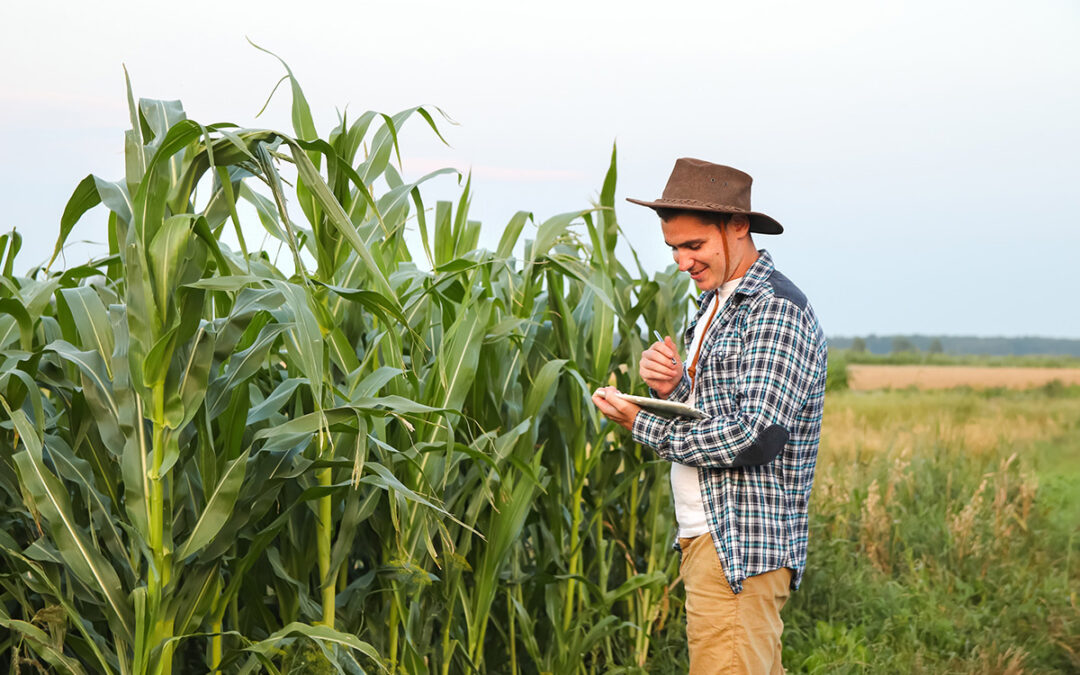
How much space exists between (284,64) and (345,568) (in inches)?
51.9

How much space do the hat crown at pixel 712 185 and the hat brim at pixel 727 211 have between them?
0.02 m

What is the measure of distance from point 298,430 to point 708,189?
1165 millimetres

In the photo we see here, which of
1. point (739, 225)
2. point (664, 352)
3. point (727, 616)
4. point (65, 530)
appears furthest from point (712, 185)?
point (65, 530)

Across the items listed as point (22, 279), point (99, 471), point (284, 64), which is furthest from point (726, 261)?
point (22, 279)

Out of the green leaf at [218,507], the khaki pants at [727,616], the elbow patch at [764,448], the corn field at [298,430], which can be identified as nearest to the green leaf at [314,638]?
the corn field at [298,430]

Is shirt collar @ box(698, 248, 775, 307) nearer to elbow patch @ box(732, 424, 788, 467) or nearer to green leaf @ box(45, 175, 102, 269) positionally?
elbow patch @ box(732, 424, 788, 467)

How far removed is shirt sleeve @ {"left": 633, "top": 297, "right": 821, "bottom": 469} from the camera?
7.61 feet

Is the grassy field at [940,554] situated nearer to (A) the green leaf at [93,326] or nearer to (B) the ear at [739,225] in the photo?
(B) the ear at [739,225]

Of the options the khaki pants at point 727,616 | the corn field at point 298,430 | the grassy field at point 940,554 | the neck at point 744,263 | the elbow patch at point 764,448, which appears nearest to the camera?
the corn field at point 298,430

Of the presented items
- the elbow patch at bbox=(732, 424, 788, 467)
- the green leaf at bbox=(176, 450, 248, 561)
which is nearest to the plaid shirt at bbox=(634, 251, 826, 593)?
the elbow patch at bbox=(732, 424, 788, 467)

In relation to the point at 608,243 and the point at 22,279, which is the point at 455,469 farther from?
the point at 22,279

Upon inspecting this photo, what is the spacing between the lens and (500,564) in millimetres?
2824

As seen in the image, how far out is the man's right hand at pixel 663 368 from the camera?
2631mm

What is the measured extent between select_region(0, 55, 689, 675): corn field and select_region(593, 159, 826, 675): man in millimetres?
491
